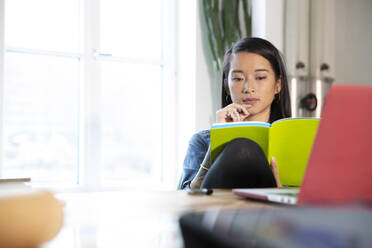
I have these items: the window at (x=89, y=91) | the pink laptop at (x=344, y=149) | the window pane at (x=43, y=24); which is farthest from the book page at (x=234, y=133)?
the window pane at (x=43, y=24)

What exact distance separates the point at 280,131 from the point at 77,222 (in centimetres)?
53

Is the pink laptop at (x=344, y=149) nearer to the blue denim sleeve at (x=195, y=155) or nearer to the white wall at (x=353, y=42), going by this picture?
the blue denim sleeve at (x=195, y=155)

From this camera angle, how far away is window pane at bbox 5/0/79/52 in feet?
8.48

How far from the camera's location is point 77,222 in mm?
421

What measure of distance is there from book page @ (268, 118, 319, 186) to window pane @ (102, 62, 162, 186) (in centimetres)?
214

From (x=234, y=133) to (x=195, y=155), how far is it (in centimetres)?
99

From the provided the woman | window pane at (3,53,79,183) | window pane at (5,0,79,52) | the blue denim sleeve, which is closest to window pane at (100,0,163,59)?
window pane at (5,0,79,52)

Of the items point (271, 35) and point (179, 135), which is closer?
point (271, 35)

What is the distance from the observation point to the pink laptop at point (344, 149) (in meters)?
0.43

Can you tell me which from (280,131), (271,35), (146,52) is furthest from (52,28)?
(280,131)

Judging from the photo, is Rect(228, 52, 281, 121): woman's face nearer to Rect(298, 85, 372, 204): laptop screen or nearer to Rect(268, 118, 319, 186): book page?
Rect(268, 118, 319, 186): book page

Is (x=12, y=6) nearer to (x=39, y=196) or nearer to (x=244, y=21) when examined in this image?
(x=244, y=21)

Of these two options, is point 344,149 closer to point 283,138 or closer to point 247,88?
point 283,138

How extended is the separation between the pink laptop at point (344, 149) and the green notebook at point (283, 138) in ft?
1.10
